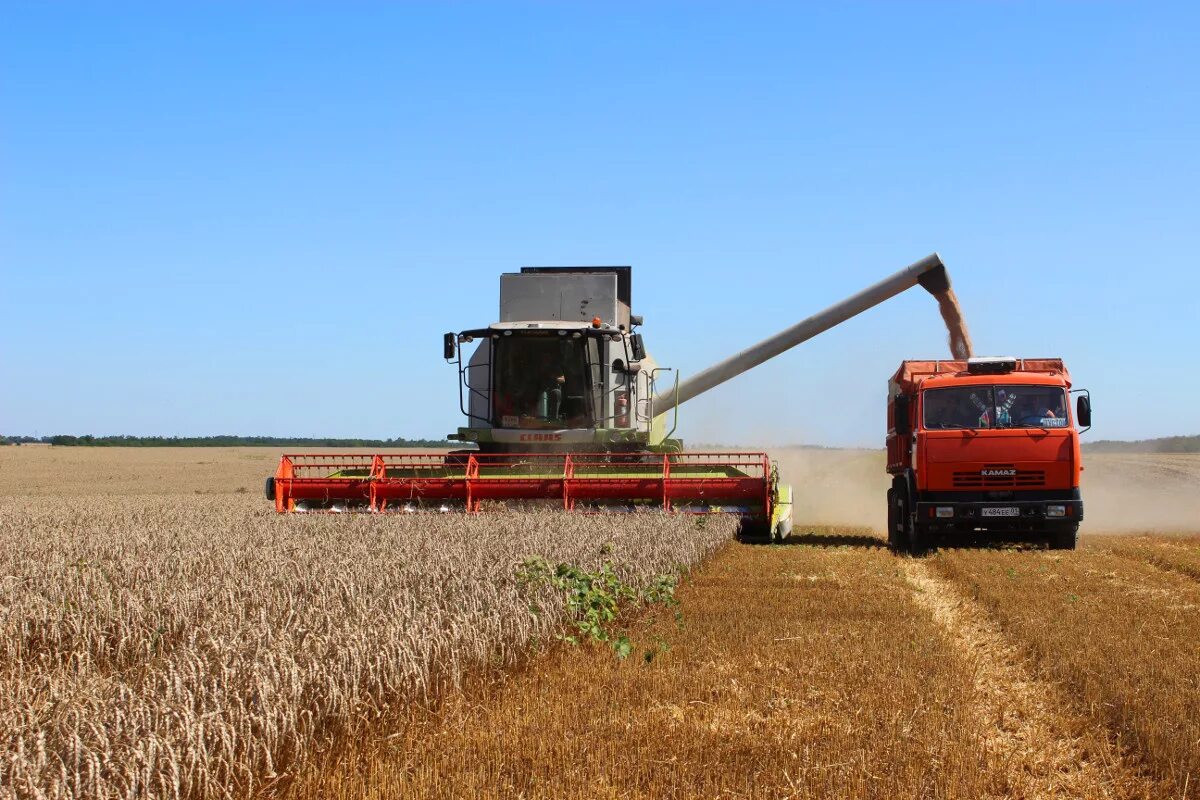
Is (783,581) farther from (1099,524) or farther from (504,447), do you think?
(1099,524)

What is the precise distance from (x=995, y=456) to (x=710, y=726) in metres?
10.0

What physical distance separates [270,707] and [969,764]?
8.48 feet

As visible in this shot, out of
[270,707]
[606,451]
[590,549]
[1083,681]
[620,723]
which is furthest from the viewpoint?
[606,451]

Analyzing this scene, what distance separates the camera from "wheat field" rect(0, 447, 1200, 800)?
4199 mm

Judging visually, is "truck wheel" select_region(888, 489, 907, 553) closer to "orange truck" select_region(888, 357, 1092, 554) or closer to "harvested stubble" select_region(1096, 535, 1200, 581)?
"orange truck" select_region(888, 357, 1092, 554)

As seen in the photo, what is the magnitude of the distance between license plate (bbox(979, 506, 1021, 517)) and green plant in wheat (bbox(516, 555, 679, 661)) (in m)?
6.60

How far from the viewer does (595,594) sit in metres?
7.73

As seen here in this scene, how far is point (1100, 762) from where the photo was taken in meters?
4.96

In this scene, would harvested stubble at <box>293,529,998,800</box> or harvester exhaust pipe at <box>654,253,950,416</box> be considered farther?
harvester exhaust pipe at <box>654,253,950,416</box>

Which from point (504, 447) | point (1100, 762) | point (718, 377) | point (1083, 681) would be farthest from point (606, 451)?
point (1100, 762)

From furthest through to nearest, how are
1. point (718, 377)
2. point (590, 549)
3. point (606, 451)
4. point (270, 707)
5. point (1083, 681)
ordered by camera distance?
point (718, 377), point (606, 451), point (590, 549), point (1083, 681), point (270, 707)

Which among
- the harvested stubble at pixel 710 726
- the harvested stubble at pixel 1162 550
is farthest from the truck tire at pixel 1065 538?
the harvested stubble at pixel 710 726

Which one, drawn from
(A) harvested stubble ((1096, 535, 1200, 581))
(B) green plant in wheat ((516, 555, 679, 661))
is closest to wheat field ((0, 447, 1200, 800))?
(B) green plant in wheat ((516, 555, 679, 661))

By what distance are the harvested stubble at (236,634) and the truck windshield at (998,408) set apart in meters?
4.60
